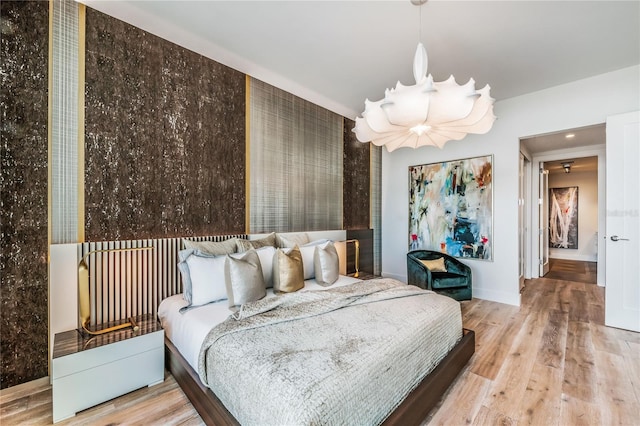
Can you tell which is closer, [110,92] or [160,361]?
[160,361]

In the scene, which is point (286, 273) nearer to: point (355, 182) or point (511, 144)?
point (355, 182)

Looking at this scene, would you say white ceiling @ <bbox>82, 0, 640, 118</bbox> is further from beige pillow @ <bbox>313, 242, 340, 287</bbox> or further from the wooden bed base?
the wooden bed base

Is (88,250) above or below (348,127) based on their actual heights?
below

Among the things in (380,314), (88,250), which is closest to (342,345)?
(380,314)

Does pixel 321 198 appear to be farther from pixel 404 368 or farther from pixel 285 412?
pixel 285 412

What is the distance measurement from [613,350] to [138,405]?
396cm

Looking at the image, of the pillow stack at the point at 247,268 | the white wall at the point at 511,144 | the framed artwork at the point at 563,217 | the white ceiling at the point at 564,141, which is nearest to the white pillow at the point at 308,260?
the pillow stack at the point at 247,268

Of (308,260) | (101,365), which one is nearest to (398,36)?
(308,260)

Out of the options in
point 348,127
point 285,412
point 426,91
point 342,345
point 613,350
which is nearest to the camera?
point 285,412

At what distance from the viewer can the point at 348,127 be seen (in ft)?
14.4

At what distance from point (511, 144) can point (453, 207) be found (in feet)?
3.83

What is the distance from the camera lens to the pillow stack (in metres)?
2.09

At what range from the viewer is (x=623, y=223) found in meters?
2.98

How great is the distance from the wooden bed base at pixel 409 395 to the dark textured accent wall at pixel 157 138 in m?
1.12
